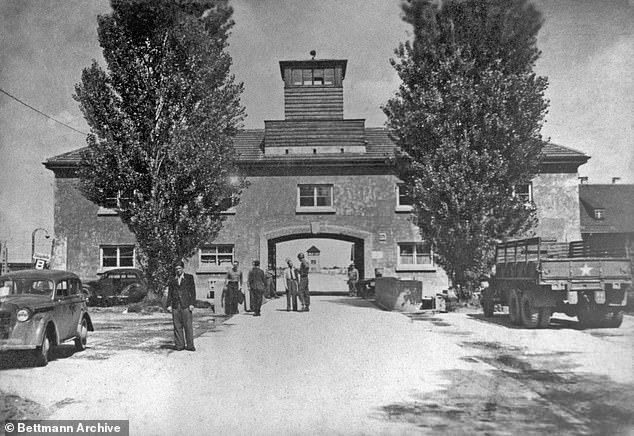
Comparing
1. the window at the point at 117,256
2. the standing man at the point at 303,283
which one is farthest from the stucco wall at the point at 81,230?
the standing man at the point at 303,283

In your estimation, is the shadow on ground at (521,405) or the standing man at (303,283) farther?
the standing man at (303,283)

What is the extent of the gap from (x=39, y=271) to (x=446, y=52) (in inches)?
378

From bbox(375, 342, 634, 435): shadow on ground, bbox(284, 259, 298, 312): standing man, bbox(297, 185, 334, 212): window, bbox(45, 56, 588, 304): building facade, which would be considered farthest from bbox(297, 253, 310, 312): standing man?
bbox(297, 185, 334, 212): window

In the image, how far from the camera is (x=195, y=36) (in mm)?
9492

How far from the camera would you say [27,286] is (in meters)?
7.89

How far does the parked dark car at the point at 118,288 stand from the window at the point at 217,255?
3.05m

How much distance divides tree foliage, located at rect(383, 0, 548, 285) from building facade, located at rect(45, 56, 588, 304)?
7.85 meters

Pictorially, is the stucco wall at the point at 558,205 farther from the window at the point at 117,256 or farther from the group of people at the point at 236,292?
the window at the point at 117,256

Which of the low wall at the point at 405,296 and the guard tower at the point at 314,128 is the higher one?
the guard tower at the point at 314,128

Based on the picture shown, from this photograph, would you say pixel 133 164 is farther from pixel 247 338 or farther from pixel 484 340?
pixel 484 340

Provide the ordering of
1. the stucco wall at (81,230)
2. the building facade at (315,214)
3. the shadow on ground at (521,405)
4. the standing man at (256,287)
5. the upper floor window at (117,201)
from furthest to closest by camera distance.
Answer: the stucco wall at (81,230) < the building facade at (315,214) < the standing man at (256,287) < the upper floor window at (117,201) < the shadow on ground at (521,405)

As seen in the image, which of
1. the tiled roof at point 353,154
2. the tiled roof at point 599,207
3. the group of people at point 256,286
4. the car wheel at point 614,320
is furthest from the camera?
the tiled roof at point 599,207

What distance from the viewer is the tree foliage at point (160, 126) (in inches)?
388


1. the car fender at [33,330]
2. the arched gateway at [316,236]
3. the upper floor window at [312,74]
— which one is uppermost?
the upper floor window at [312,74]
